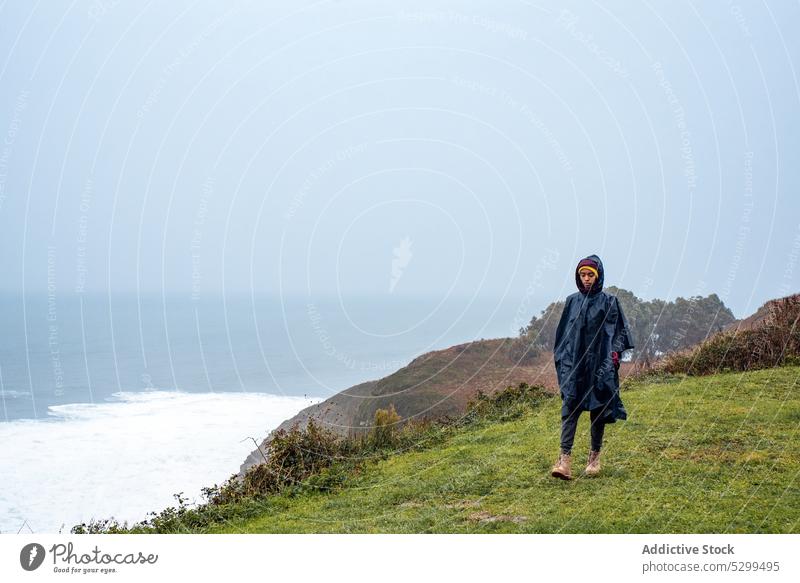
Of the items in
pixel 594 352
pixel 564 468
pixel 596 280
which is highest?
pixel 596 280

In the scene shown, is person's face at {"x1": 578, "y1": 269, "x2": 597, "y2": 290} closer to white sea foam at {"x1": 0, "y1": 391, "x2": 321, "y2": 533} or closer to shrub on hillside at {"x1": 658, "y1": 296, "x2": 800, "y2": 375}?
white sea foam at {"x1": 0, "y1": 391, "x2": 321, "y2": 533}

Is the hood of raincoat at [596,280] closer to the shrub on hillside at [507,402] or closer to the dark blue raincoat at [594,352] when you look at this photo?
the dark blue raincoat at [594,352]

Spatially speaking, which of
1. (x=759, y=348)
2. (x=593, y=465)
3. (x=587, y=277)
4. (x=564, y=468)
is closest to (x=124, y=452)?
(x=564, y=468)

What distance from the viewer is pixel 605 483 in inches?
311

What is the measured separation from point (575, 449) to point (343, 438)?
3.31 metres

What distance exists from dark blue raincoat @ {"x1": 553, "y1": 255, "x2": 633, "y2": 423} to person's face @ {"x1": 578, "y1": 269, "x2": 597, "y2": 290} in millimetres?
45

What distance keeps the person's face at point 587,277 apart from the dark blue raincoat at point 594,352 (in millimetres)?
45

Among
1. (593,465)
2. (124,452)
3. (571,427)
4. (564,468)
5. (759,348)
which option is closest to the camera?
(571,427)

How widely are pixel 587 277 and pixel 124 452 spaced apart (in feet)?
19.2

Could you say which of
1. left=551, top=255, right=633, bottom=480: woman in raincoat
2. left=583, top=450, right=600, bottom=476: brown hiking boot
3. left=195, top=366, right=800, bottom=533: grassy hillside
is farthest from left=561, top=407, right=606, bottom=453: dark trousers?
left=195, top=366, right=800, bottom=533: grassy hillside

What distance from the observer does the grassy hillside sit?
23.0 ft

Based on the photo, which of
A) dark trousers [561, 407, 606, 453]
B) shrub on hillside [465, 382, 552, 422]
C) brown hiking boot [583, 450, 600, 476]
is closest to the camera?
dark trousers [561, 407, 606, 453]

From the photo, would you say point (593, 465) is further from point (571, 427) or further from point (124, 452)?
point (124, 452)
